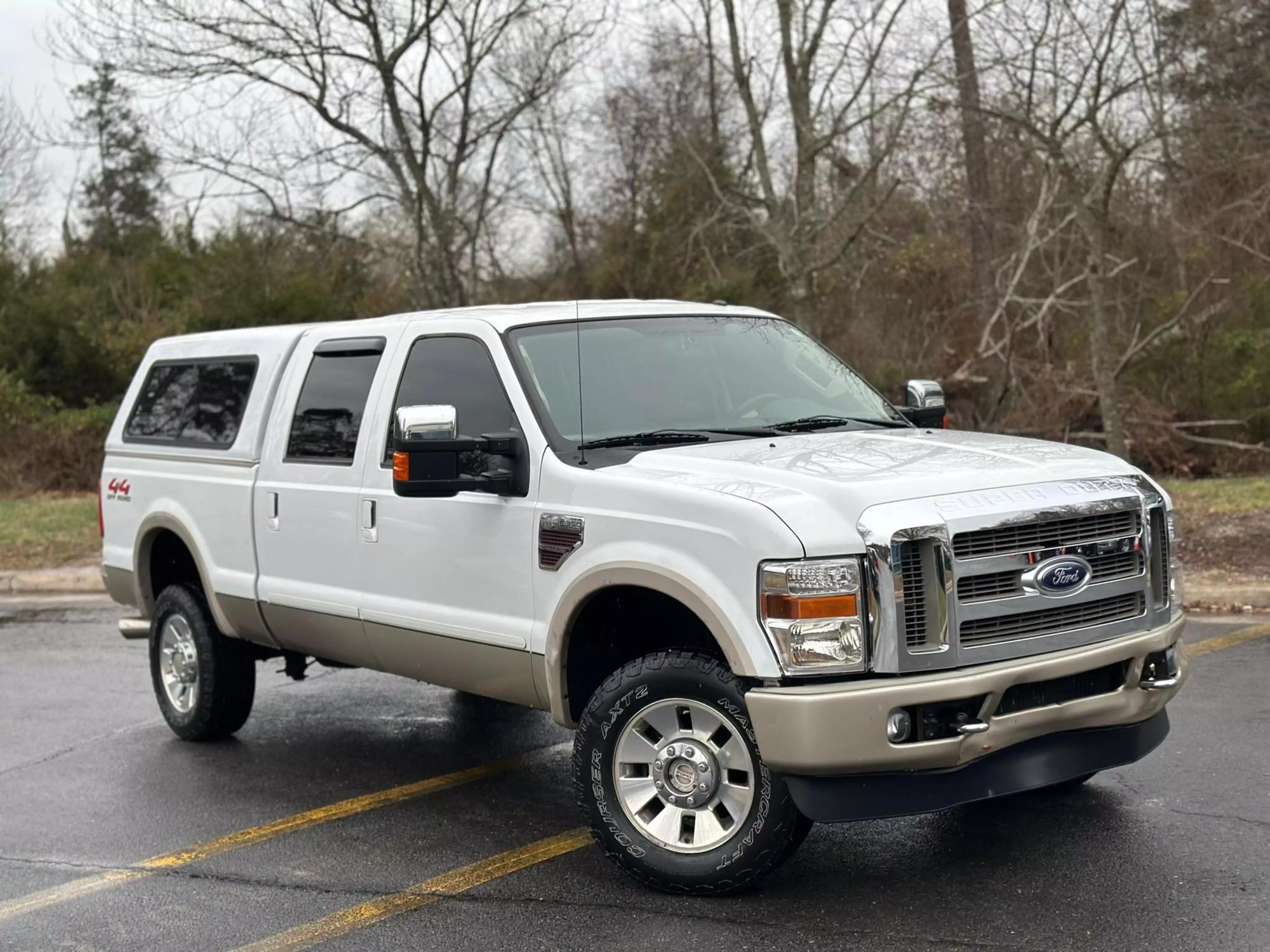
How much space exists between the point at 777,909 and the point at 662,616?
1123 millimetres

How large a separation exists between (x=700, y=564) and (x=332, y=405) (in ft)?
8.19

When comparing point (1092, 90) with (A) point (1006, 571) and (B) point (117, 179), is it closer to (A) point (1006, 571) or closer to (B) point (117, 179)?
(A) point (1006, 571)

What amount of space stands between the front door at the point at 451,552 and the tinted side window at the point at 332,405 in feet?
0.72

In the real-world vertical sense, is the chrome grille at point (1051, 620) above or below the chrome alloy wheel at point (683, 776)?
above

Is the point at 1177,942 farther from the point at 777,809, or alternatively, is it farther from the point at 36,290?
the point at 36,290

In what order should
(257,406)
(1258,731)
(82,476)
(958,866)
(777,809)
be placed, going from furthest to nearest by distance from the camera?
(82,476), (257,406), (1258,731), (958,866), (777,809)

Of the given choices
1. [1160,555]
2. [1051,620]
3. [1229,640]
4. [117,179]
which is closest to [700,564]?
[1051,620]

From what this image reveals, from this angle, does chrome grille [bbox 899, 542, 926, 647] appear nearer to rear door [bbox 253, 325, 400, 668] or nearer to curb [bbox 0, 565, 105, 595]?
rear door [bbox 253, 325, 400, 668]

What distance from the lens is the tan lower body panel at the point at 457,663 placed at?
5328 millimetres

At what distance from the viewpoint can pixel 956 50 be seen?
12.7 m

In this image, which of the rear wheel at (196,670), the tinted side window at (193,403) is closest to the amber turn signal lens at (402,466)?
the tinted side window at (193,403)

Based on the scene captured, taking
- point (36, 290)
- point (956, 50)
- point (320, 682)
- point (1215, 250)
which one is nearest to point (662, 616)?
point (320, 682)

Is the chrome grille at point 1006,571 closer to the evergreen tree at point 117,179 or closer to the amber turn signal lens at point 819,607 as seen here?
the amber turn signal lens at point 819,607

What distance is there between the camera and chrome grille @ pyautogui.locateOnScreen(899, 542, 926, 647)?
4.29 metres
